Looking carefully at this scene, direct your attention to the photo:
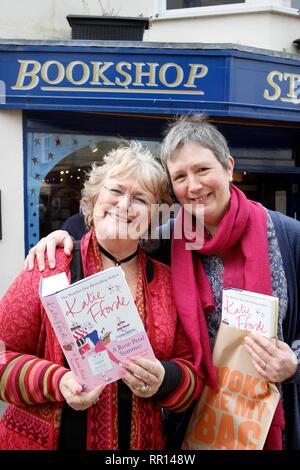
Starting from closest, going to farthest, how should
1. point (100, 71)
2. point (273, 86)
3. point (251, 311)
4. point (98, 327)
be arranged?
1. point (98, 327)
2. point (251, 311)
3. point (100, 71)
4. point (273, 86)

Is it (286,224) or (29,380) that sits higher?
(286,224)

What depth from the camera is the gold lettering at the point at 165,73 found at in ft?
15.8

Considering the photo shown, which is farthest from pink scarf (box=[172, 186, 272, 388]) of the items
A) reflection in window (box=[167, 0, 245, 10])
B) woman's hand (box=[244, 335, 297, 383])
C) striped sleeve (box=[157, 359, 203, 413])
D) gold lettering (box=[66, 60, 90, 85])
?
reflection in window (box=[167, 0, 245, 10])

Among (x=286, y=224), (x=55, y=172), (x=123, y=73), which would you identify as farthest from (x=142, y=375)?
(x=55, y=172)

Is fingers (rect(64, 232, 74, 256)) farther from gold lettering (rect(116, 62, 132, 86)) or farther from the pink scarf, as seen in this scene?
gold lettering (rect(116, 62, 132, 86))

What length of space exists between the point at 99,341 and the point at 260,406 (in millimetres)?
591

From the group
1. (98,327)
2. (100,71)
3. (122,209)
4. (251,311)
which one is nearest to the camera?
(98,327)

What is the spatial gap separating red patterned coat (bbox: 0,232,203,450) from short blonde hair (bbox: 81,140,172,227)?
11.4 inches

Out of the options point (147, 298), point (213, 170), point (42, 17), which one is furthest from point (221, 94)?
point (147, 298)

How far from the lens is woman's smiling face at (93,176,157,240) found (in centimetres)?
161

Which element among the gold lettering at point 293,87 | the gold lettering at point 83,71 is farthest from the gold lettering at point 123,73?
the gold lettering at point 293,87

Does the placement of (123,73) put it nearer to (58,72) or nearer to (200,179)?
(58,72)

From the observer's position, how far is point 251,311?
1487 mm

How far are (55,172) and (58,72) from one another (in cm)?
109
